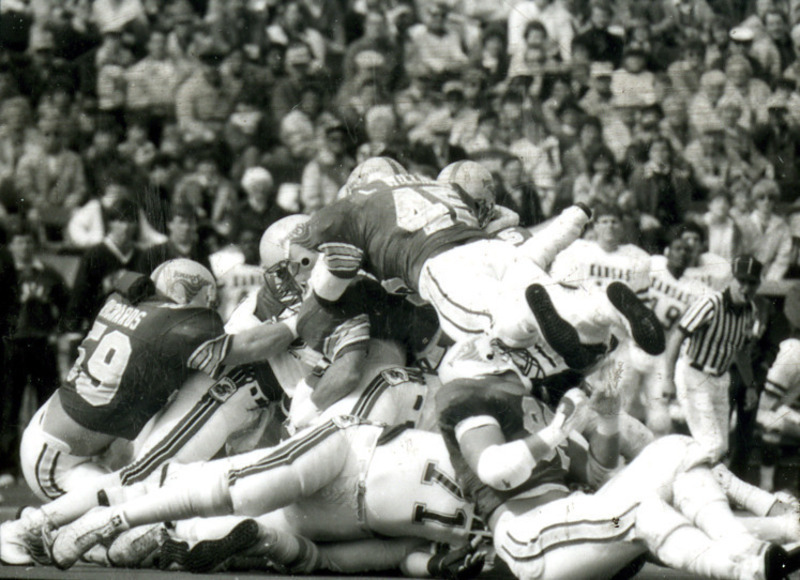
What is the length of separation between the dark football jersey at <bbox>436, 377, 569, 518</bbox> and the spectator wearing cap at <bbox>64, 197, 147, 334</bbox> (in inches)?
96.4

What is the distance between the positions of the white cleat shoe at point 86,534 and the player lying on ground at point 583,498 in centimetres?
108

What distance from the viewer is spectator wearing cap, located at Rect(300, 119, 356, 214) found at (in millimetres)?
6062

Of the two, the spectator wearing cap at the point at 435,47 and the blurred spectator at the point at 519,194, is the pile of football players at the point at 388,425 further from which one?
the spectator wearing cap at the point at 435,47

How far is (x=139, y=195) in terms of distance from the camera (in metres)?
6.64

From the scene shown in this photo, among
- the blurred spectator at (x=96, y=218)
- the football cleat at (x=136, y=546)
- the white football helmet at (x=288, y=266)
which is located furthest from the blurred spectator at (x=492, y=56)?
the football cleat at (x=136, y=546)

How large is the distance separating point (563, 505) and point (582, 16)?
421 cm

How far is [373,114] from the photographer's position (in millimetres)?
6715

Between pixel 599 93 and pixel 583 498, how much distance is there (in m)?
3.71

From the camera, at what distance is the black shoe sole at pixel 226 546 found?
3.89 metres

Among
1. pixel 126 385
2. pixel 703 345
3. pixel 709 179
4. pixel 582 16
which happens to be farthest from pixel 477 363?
pixel 582 16

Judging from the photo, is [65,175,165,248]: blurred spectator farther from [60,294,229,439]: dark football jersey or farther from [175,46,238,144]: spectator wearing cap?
[60,294,229,439]: dark football jersey

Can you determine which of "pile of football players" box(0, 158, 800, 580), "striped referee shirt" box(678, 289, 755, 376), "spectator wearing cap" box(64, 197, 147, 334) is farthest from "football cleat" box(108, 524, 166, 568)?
"striped referee shirt" box(678, 289, 755, 376)

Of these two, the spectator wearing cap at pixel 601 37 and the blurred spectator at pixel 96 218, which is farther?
the spectator wearing cap at pixel 601 37

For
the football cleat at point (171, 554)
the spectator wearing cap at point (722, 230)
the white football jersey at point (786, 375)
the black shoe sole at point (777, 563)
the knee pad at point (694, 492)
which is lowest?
the white football jersey at point (786, 375)
